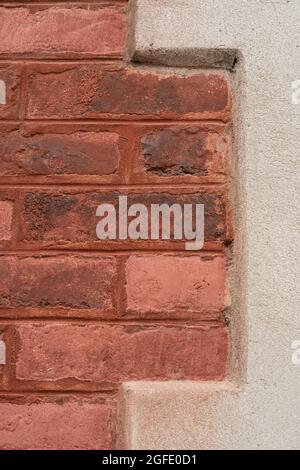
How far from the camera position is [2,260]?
3.93ft

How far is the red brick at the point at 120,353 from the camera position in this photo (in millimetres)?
1173

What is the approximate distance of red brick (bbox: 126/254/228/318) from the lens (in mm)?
1183

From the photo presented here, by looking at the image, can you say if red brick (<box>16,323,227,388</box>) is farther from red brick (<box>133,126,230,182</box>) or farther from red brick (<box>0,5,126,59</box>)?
red brick (<box>0,5,126,59</box>)

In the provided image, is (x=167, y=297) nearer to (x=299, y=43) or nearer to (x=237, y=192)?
(x=237, y=192)

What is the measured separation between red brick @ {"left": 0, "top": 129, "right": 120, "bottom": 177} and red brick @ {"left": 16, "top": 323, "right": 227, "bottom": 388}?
28cm

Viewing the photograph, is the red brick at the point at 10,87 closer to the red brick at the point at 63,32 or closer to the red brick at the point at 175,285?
the red brick at the point at 63,32

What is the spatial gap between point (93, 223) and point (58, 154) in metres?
0.14

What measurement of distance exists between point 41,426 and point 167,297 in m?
0.32

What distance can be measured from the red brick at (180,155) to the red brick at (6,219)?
23cm

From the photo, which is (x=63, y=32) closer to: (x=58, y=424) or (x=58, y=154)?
(x=58, y=154)

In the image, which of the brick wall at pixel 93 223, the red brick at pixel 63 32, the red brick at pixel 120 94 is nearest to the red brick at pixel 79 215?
the brick wall at pixel 93 223

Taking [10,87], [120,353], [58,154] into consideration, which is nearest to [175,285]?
[120,353]

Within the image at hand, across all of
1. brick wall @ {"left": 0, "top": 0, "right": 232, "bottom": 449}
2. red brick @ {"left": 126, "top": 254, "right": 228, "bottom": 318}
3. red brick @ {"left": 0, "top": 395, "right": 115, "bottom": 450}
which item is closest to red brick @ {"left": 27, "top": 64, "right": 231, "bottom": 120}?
brick wall @ {"left": 0, "top": 0, "right": 232, "bottom": 449}
